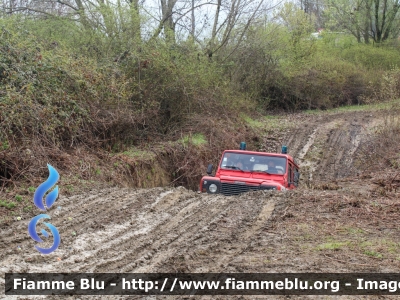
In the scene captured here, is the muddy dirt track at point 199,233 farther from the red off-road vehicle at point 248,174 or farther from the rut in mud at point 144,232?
the red off-road vehicle at point 248,174

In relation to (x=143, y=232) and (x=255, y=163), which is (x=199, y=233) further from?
(x=255, y=163)

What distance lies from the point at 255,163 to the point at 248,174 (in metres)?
0.39

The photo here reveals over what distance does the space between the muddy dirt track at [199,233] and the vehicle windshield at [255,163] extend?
68.0 inches

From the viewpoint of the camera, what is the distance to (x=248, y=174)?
40.1 ft

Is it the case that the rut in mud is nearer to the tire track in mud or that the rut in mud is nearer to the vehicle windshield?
the tire track in mud

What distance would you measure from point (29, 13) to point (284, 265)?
59.4 feet

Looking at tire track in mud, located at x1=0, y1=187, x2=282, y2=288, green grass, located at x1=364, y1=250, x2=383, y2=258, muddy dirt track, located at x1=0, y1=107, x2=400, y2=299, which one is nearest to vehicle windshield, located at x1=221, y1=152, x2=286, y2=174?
muddy dirt track, located at x1=0, y1=107, x2=400, y2=299

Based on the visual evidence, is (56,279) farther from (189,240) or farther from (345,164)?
(345,164)

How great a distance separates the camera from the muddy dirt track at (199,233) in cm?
585

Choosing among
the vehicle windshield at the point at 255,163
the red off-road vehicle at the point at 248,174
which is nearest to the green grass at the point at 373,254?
the red off-road vehicle at the point at 248,174

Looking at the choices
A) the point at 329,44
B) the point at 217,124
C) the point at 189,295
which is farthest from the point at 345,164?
the point at 329,44

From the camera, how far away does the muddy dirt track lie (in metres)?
5.85

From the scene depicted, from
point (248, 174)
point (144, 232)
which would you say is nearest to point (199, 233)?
point (144, 232)

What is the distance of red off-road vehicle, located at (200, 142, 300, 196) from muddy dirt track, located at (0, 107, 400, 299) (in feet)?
2.89
